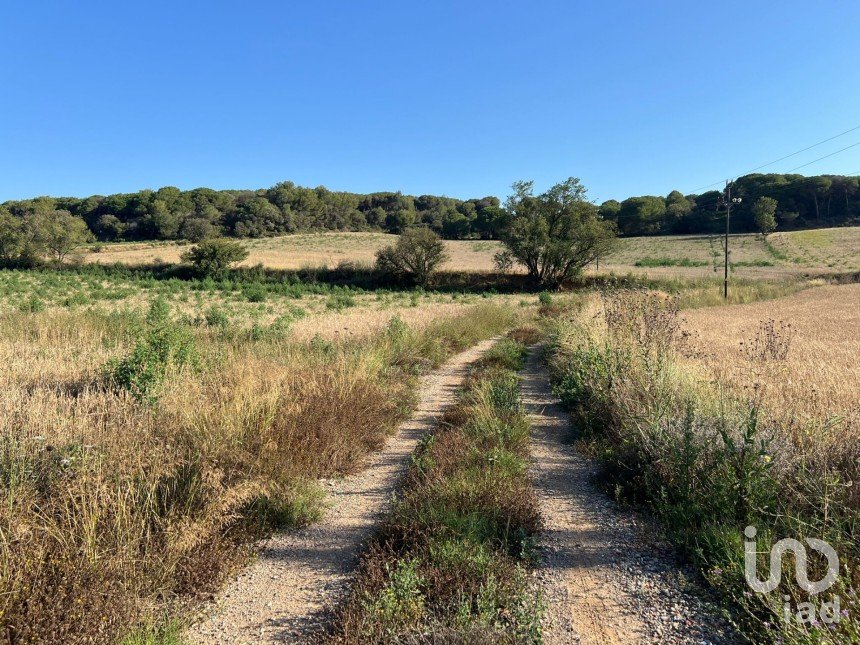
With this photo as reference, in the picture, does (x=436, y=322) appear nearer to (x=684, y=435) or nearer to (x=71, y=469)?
(x=684, y=435)

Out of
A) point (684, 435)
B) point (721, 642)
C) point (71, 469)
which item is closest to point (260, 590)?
point (71, 469)

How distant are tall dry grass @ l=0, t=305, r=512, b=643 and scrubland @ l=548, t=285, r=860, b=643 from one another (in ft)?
11.2

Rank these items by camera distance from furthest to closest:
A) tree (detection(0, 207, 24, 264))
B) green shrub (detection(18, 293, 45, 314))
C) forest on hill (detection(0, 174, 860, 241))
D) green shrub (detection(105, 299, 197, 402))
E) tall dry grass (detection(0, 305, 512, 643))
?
forest on hill (detection(0, 174, 860, 241)) → tree (detection(0, 207, 24, 264)) → green shrub (detection(18, 293, 45, 314)) → green shrub (detection(105, 299, 197, 402)) → tall dry grass (detection(0, 305, 512, 643))

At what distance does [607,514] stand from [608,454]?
47.8 inches

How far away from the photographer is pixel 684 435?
467 centimetres

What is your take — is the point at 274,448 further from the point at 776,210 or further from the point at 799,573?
the point at 776,210

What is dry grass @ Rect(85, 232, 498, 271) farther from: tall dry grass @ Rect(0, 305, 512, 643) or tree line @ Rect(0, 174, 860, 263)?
tall dry grass @ Rect(0, 305, 512, 643)

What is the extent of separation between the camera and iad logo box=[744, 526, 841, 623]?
267cm

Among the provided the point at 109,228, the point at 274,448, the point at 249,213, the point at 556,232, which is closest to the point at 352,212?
the point at 249,213

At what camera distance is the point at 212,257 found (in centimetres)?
4772

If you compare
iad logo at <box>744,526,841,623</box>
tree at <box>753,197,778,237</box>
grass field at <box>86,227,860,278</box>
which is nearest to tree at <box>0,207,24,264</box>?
grass field at <box>86,227,860,278</box>

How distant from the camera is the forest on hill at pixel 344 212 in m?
88.4

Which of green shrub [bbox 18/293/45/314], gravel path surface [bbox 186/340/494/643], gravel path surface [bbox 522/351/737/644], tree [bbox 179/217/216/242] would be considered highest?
tree [bbox 179/217/216/242]

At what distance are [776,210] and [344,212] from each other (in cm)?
9378
